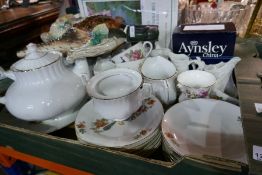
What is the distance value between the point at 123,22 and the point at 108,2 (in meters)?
0.08

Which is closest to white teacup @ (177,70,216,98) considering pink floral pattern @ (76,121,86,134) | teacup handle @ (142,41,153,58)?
teacup handle @ (142,41,153,58)

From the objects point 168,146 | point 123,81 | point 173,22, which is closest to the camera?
point 168,146

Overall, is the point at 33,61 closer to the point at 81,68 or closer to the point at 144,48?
the point at 81,68

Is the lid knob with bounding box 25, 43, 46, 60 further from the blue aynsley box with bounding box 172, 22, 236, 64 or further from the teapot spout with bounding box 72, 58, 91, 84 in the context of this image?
the blue aynsley box with bounding box 172, 22, 236, 64

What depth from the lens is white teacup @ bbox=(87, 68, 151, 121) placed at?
49 cm

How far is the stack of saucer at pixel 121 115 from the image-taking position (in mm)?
487

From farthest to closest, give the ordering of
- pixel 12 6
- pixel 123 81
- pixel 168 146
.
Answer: pixel 12 6
pixel 123 81
pixel 168 146

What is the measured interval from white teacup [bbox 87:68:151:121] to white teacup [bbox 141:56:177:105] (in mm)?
25

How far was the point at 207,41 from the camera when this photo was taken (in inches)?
23.4

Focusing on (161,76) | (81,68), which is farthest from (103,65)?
(161,76)

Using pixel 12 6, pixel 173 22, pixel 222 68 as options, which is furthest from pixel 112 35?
pixel 12 6

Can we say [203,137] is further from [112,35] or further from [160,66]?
[112,35]

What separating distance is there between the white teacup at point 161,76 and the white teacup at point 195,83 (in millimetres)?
28

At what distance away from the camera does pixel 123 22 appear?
0.76m
